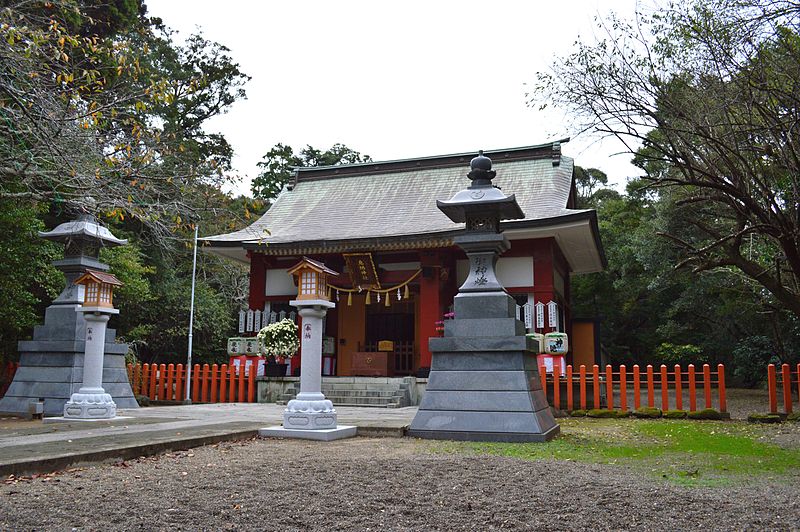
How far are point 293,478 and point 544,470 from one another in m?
2.08

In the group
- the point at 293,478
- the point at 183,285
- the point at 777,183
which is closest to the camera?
the point at 293,478

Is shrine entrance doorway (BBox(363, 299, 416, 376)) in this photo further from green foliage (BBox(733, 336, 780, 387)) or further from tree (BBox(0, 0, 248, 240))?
green foliage (BBox(733, 336, 780, 387))

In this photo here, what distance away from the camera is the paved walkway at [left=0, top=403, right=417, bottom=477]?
5367mm

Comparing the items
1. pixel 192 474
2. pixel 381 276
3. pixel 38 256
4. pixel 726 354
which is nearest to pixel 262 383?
pixel 381 276

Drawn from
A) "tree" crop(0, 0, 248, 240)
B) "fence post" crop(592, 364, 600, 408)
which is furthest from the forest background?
"fence post" crop(592, 364, 600, 408)

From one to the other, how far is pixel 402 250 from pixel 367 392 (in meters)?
3.59

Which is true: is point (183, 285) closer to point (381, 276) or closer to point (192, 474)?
point (381, 276)

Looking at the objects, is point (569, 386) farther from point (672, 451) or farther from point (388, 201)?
point (388, 201)

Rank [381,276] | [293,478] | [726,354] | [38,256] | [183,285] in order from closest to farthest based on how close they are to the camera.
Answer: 1. [293,478]
2. [38,256]
3. [381,276]
4. [183,285]
5. [726,354]

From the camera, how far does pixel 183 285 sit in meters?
20.2

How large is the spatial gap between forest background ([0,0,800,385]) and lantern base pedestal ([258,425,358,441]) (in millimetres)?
2630

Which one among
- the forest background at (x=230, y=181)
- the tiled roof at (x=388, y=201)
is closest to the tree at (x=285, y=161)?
the forest background at (x=230, y=181)

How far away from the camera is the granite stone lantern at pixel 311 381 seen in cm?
789

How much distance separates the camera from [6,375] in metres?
13.5
